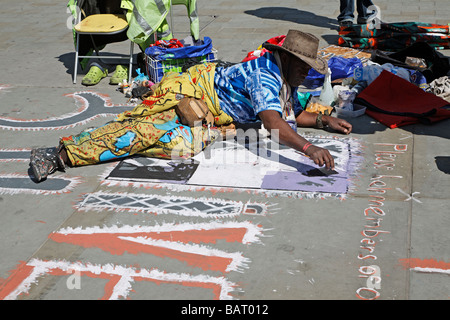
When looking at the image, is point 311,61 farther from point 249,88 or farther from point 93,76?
point 93,76

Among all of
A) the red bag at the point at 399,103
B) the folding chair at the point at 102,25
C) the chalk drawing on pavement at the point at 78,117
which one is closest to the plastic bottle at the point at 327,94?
the red bag at the point at 399,103

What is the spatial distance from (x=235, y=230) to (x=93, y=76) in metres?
3.52

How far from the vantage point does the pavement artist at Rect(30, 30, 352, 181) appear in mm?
3828

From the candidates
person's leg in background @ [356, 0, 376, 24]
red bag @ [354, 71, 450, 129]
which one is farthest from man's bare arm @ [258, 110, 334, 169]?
person's leg in background @ [356, 0, 376, 24]

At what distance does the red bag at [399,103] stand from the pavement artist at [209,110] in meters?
0.59

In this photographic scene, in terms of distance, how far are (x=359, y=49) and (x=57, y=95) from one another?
12.5 feet

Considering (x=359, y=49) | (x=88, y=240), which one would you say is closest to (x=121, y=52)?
(x=359, y=49)

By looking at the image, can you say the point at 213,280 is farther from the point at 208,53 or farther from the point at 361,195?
the point at 208,53

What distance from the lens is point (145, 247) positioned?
318cm

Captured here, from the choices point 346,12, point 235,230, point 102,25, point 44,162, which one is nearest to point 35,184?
point 44,162

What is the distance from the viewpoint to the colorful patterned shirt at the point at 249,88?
12.7 ft

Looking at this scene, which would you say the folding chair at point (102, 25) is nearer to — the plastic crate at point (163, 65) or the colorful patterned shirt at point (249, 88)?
the plastic crate at point (163, 65)

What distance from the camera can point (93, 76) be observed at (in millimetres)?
6145
